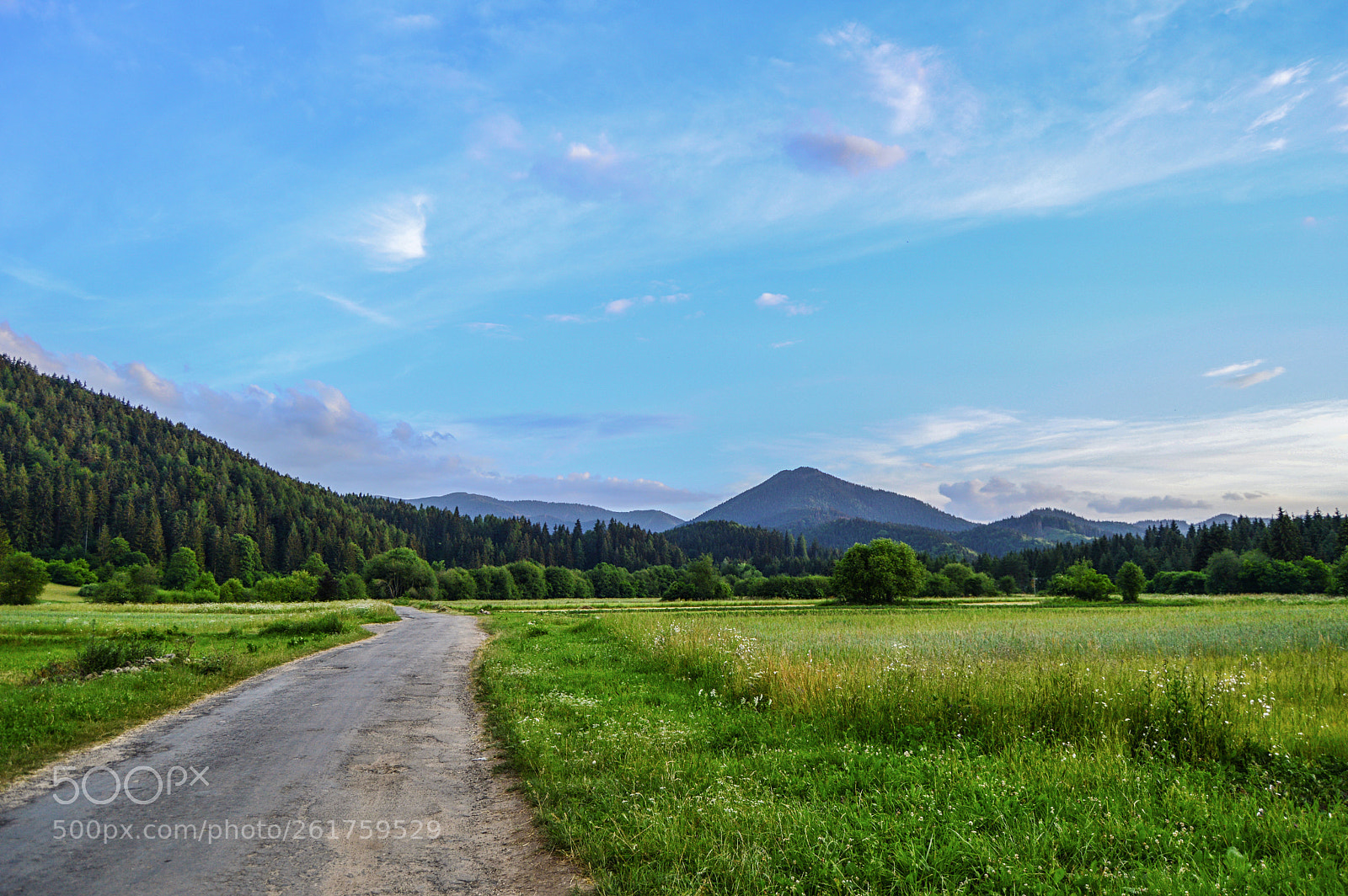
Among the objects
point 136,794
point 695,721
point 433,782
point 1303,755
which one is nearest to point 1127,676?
point 1303,755

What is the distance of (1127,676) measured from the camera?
34.8 ft

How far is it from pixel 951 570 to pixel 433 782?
131687mm

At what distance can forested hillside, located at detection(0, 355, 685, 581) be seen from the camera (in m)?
139

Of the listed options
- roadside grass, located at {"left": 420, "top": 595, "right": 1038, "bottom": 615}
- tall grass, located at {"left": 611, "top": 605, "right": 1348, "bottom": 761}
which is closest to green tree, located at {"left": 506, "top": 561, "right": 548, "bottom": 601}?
roadside grass, located at {"left": 420, "top": 595, "right": 1038, "bottom": 615}

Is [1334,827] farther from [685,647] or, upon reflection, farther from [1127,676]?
[685,647]

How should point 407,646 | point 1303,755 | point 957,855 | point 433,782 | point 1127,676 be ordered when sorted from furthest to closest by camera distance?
1. point 407,646
2. point 1127,676
3. point 433,782
4. point 1303,755
5. point 957,855

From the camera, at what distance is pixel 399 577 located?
408ft

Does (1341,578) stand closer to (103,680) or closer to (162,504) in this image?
(103,680)

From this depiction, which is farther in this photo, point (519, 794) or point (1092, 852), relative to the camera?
point (519, 794)

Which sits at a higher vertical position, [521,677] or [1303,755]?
[1303,755]

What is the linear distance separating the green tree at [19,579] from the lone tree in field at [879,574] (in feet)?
313

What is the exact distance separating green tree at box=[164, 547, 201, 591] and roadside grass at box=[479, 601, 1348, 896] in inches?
5574
